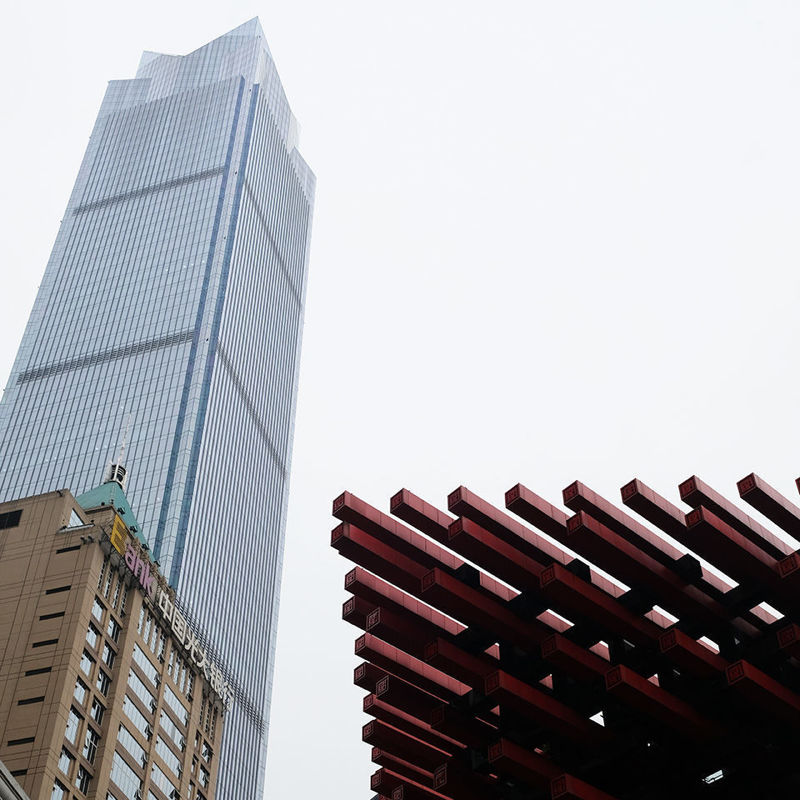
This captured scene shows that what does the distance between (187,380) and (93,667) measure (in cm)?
8164

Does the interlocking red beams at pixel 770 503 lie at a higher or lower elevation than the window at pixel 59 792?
lower

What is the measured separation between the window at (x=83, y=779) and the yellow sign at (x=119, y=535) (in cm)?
1632

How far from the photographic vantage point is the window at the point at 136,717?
75412 millimetres

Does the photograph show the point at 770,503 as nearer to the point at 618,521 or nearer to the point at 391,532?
the point at 618,521

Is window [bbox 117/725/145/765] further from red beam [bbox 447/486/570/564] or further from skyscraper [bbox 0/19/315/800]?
skyscraper [bbox 0/19/315/800]

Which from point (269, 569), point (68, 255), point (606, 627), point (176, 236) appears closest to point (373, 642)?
point (606, 627)

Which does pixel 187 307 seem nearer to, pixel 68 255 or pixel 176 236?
pixel 176 236

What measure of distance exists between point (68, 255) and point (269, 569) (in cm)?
6502

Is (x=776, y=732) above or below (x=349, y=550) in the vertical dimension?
below

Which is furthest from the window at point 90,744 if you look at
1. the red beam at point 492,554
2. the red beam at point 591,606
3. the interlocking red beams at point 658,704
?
the interlocking red beams at point 658,704

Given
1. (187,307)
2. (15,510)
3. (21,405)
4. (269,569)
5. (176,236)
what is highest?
(176,236)

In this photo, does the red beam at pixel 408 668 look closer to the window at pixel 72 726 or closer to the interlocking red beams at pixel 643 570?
the interlocking red beams at pixel 643 570

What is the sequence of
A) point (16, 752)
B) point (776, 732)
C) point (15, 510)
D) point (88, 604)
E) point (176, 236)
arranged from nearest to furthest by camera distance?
point (776, 732) → point (16, 752) → point (88, 604) → point (15, 510) → point (176, 236)

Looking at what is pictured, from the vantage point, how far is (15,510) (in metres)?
82.9
